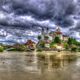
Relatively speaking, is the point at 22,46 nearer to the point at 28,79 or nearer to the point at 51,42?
the point at 51,42

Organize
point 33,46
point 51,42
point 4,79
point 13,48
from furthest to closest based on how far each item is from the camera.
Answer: point 51,42 < point 33,46 < point 13,48 < point 4,79

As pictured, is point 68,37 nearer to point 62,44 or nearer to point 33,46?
point 62,44

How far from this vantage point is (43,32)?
10012 cm

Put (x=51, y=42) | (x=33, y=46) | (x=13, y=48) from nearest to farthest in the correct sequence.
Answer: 1. (x=13, y=48)
2. (x=33, y=46)
3. (x=51, y=42)

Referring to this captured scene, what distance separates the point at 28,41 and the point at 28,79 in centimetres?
8682

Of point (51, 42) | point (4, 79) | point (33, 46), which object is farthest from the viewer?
point (51, 42)

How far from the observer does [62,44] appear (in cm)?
10275

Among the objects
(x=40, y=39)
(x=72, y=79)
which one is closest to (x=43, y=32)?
(x=40, y=39)

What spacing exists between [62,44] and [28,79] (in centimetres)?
8835

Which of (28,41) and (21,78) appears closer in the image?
(21,78)

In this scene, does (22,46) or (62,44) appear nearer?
(22,46)

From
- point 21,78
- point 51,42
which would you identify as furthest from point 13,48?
point 21,78

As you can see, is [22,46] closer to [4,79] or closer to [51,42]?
[51,42]

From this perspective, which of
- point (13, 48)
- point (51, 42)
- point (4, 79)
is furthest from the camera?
point (51, 42)
